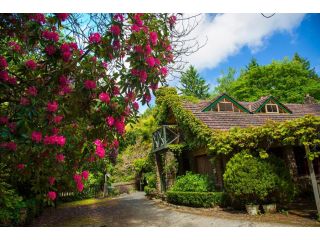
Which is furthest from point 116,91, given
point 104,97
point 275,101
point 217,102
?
point 275,101

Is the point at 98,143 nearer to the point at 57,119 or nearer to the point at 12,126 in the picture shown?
the point at 57,119

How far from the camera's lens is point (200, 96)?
34719mm

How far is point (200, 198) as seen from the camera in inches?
402

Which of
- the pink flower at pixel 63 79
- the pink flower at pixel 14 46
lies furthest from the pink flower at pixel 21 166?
the pink flower at pixel 14 46

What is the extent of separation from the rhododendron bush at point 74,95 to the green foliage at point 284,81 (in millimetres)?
22043

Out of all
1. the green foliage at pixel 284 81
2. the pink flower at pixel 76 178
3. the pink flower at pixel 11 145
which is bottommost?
the pink flower at pixel 76 178

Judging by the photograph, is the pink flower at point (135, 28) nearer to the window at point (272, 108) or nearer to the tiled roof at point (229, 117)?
the tiled roof at point (229, 117)

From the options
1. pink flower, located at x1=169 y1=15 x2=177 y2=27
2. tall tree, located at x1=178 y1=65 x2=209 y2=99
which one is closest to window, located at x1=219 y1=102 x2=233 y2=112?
pink flower, located at x1=169 y1=15 x2=177 y2=27

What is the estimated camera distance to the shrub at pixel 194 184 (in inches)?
424

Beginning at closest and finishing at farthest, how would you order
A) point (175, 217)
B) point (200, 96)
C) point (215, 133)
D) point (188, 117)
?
point (175, 217), point (215, 133), point (188, 117), point (200, 96)

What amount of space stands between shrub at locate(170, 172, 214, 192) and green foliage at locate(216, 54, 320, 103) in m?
15.0

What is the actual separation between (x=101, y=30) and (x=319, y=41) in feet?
17.0
